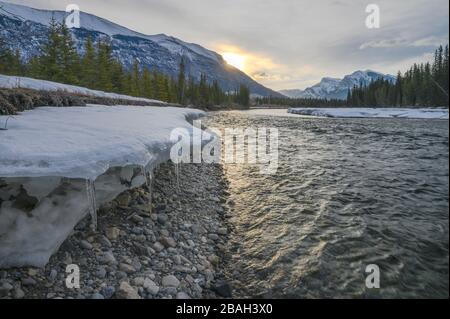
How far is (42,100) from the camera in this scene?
38.9ft

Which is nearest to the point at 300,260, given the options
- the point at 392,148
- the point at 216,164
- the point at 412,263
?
the point at 412,263

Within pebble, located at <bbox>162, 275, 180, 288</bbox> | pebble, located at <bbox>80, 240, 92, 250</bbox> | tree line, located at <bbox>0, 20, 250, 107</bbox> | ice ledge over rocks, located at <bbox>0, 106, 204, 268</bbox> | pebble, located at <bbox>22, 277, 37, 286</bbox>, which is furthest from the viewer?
tree line, located at <bbox>0, 20, 250, 107</bbox>

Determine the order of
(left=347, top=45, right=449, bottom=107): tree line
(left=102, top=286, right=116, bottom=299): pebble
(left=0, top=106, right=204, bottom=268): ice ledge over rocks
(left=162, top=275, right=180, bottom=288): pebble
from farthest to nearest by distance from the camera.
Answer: (left=347, top=45, right=449, bottom=107): tree line
(left=162, top=275, right=180, bottom=288): pebble
(left=0, top=106, right=204, bottom=268): ice ledge over rocks
(left=102, top=286, right=116, bottom=299): pebble

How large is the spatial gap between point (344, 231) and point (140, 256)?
4.47 m

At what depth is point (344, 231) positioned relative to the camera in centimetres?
648

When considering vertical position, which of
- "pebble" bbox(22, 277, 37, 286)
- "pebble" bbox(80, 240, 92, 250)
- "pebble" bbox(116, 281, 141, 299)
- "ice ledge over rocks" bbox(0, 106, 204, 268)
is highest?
"ice ledge over rocks" bbox(0, 106, 204, 268)

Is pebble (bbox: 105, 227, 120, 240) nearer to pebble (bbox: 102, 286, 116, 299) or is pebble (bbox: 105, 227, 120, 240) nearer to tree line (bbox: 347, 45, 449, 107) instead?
pebble (bbox: 102, 286, 116, 299)

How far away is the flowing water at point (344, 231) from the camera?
446 cm

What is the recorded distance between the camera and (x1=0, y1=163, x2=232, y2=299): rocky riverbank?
13.8 ft

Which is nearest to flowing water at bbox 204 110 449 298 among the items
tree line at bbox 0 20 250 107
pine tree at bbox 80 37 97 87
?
tree line at bbox 0 20 250 107

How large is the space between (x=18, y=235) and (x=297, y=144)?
17615 mm

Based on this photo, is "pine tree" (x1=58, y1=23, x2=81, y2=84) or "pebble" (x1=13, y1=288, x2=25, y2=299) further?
"pine tree" (x1=58, y1=23, x2=81, y2=84)

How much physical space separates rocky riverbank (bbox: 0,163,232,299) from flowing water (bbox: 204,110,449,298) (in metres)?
0.57
